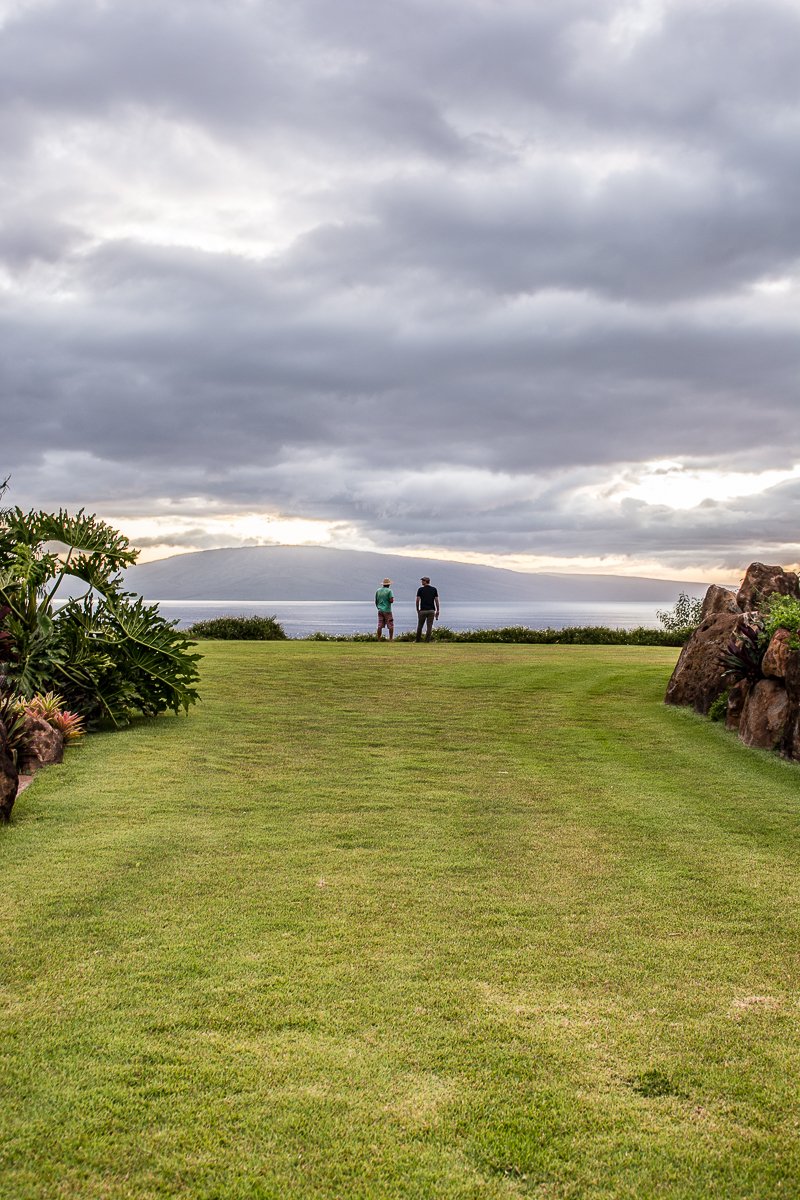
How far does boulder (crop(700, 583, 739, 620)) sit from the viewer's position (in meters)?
17.7

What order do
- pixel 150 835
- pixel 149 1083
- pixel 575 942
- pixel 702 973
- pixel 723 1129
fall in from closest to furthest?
1. pixel 723 1129
2. pixel 149 1083
3. pixel 702 973
4. pixel 575 942
5. pixel 150 835

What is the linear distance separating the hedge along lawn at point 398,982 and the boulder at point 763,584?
6.33 m

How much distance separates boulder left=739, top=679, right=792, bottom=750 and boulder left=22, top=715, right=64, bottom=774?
924 centimetres

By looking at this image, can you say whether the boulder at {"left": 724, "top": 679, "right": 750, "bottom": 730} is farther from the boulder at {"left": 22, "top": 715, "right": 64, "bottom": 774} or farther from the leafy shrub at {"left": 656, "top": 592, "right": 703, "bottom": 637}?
the leafy shrub at {"left": 656, "top": 592, "right": 703, "bottom": 637}

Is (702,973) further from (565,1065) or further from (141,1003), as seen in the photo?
(141,1003)

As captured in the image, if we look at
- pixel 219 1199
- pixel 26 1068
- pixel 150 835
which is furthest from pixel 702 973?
pixel 150 835

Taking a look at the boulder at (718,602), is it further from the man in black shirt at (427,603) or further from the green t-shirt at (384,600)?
the green t-shirt at (384,600)

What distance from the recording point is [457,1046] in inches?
173

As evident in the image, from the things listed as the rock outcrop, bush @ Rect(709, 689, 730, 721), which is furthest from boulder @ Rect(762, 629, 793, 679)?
bush @ Rect(709, 689, 730, 721)

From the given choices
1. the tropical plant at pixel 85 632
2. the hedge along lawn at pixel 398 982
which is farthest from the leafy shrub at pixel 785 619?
the tropical plant at pixel 85 632

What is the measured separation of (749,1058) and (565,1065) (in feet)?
2.94

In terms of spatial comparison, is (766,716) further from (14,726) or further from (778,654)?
(14,726)

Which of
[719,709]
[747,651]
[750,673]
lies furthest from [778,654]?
[719,709]

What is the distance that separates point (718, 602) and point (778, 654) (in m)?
5.65
